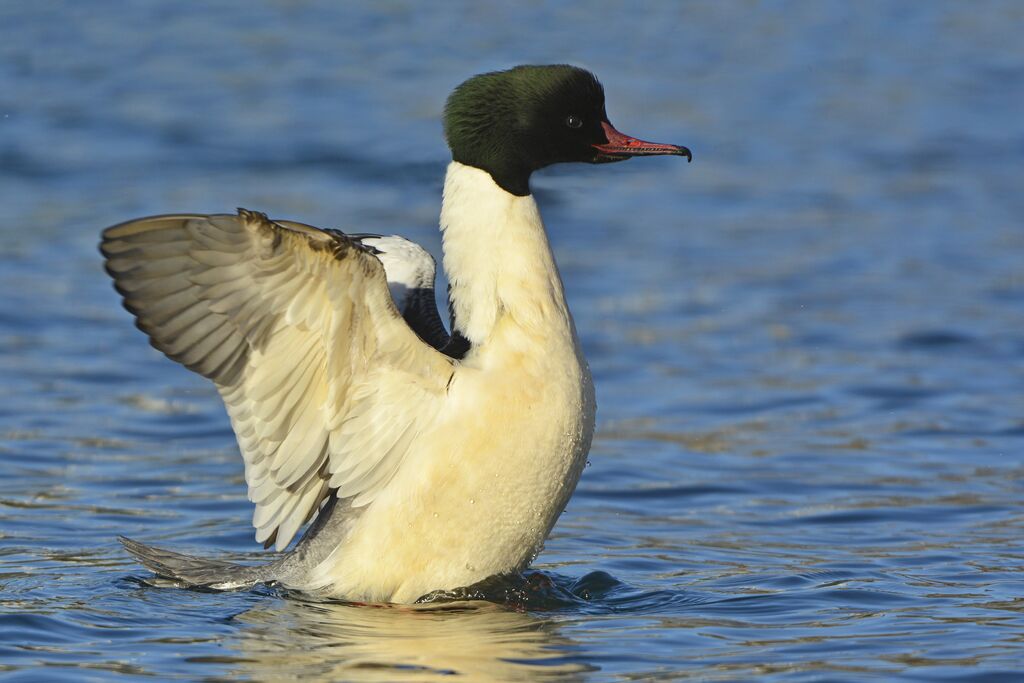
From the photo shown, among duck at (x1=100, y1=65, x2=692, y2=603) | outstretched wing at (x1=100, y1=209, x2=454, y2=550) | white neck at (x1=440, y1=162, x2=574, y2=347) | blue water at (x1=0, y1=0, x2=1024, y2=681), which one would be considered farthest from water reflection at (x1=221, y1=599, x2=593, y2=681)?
white neck at (x1=440, y1=162, x2=574, y2=347)

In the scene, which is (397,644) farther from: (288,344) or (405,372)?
(288,344)

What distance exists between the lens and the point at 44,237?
44.2 feet

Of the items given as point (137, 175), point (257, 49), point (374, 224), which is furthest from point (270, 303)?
point (257, 49)

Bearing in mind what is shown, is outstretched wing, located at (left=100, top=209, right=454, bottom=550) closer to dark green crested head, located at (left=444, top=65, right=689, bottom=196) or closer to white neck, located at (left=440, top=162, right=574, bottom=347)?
white neck, located at (left=440, top=162, right=574, bottom=347)

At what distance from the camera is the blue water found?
21.1 ft

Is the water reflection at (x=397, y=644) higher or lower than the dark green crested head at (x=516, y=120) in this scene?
lower

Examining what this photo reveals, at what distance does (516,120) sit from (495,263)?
601 mm

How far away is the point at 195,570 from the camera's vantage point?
275 inches

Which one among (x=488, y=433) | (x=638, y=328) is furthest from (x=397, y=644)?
(x=638, y=328)

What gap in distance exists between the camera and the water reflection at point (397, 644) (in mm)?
5844

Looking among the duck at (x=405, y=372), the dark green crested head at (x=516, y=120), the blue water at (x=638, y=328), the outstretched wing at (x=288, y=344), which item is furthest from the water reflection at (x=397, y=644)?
the dark green crested head at (x=516, y=120)

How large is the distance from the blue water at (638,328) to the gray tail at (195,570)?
0.10 m

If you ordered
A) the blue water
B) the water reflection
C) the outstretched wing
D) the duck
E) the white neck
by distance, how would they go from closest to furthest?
the water reflection → the outstretched wing → the duck → the blue water → the white neck

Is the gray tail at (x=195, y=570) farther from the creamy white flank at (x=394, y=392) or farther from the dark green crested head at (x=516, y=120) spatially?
the dark green crested head at (x=516, y=120)
